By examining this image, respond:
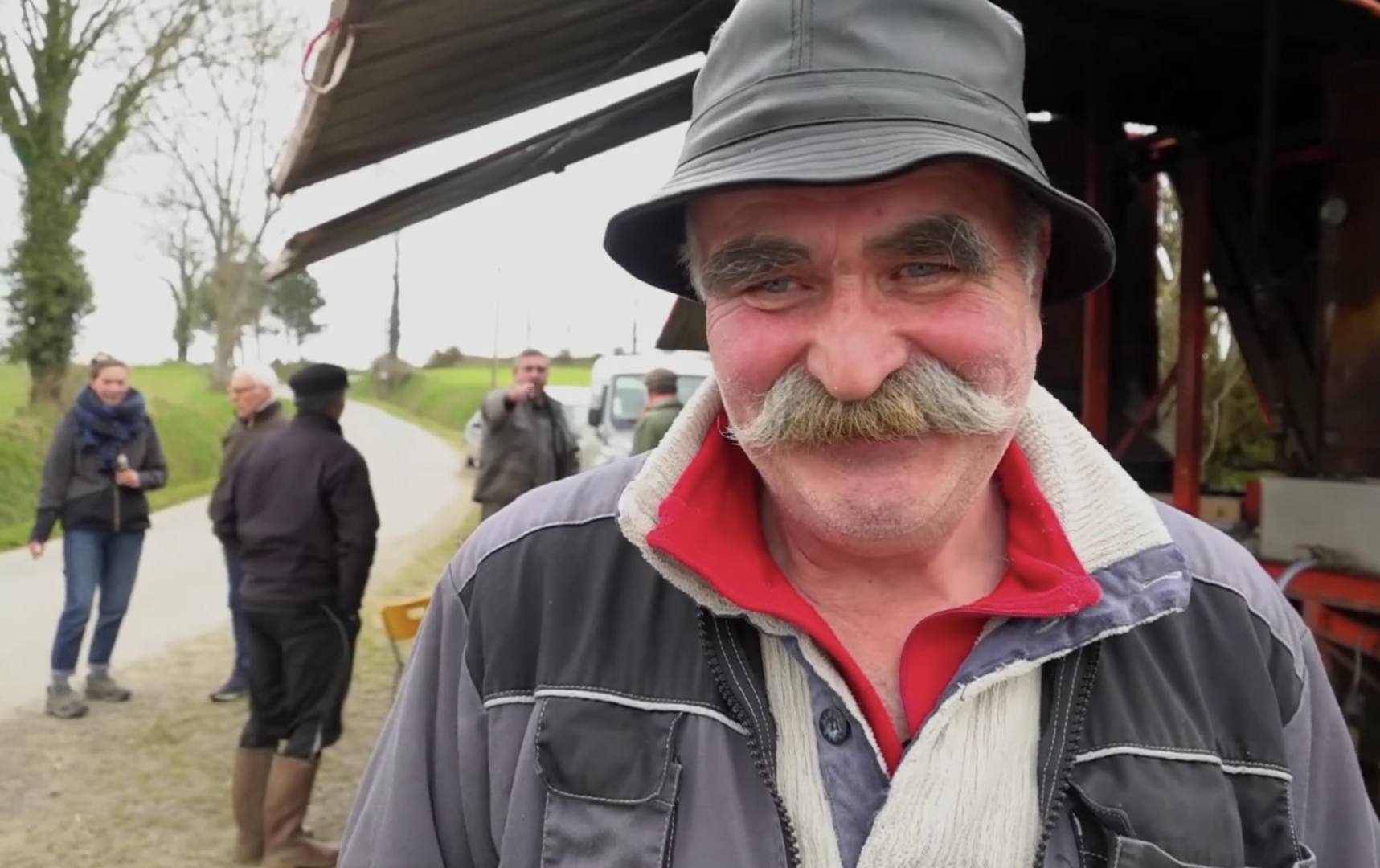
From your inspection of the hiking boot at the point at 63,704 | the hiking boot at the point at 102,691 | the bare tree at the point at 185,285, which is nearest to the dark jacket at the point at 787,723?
the hiking boot at the point at 63,704

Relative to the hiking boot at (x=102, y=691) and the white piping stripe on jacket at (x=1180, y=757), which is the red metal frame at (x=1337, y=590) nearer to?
the white piping stripe on jacket at (x=1180, y=757)

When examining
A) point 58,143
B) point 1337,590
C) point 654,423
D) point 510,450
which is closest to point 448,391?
point 58,143

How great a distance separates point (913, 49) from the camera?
1.20 metres

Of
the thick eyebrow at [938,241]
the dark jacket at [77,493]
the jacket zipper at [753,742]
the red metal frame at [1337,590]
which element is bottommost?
the dark jacket at [77,493]

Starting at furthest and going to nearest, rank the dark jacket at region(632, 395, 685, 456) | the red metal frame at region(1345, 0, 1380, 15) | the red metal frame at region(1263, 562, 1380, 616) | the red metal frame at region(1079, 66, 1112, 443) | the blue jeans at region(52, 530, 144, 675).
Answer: the dark jacket at region(632, 395, 685, 456), the blue jeans at region(52, 530, 144, 675), the red metal frame at region(1079, 66, 1112, 443), the red metal frame at region(1263, 562, 1380, 616), the red metal frame at region(1345, 0, 1380, 15)

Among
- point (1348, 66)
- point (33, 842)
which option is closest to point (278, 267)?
point (33, 842)

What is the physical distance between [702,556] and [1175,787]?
22.3 inches

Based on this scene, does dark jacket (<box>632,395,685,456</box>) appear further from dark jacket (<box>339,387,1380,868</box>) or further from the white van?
dark jacket (<box>339,387,1380,868</box>)

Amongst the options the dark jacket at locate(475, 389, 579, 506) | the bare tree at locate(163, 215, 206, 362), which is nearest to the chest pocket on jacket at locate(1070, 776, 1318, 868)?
the dark jacket at locate(475, 389, 579, 506)

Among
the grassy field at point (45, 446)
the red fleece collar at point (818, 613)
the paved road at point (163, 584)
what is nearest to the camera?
the red fleece collar at point (818, 613)

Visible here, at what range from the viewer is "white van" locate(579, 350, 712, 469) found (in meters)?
12.9

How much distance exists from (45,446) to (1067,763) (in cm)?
1565

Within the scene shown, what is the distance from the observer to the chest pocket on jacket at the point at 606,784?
1196mm

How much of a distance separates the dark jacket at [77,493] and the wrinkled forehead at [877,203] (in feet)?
19.3
